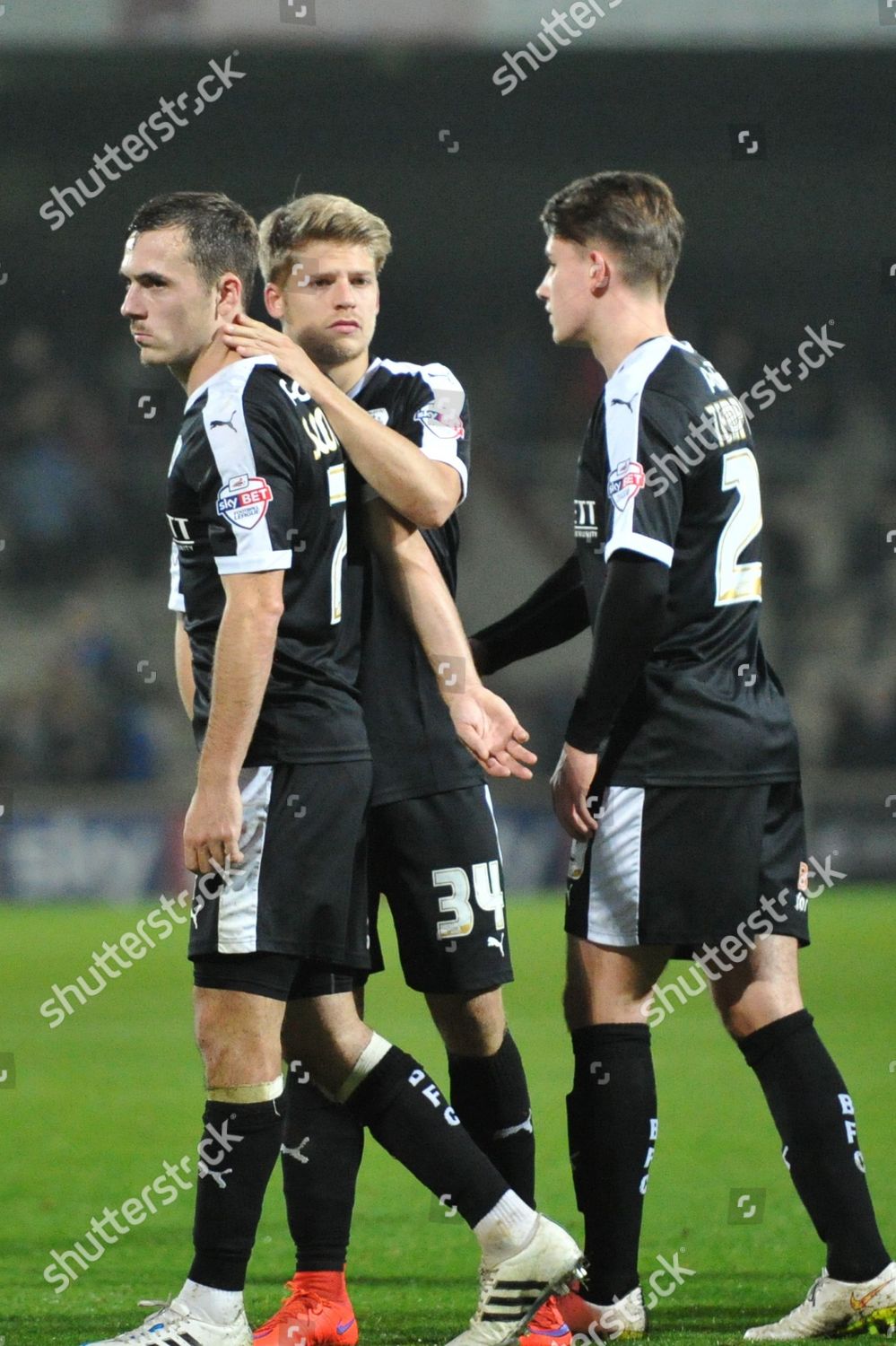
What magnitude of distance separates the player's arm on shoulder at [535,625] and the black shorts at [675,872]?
0.59m

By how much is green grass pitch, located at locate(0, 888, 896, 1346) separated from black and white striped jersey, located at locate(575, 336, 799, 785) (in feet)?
3.75

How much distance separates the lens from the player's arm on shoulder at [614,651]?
11.3 feet

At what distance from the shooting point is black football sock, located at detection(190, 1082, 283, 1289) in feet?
10.5

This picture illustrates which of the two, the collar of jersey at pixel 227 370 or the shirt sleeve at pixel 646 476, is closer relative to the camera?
the collar of jersey at pixel 227 370

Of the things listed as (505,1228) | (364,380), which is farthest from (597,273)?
(505,1228)

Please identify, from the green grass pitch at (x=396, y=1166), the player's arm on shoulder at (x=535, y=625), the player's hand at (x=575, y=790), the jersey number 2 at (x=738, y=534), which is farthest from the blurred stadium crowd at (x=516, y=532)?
the player's hand at (x=575, y=790)

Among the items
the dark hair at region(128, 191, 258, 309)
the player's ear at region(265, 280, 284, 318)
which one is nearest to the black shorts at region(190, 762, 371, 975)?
the dark hair at region(128, 191, 258, 309)

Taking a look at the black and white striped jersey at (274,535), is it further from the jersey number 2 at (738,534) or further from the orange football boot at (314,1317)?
the orange football boot at (314,1317)

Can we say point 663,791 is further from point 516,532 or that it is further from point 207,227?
point 516,532

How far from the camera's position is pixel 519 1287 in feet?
10.6

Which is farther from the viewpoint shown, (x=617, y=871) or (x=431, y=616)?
(x=431, y=616)

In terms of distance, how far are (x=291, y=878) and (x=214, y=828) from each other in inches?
6.9

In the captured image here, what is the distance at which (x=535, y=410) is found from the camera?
19844 mm

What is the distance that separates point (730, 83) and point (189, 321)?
16275 mm
